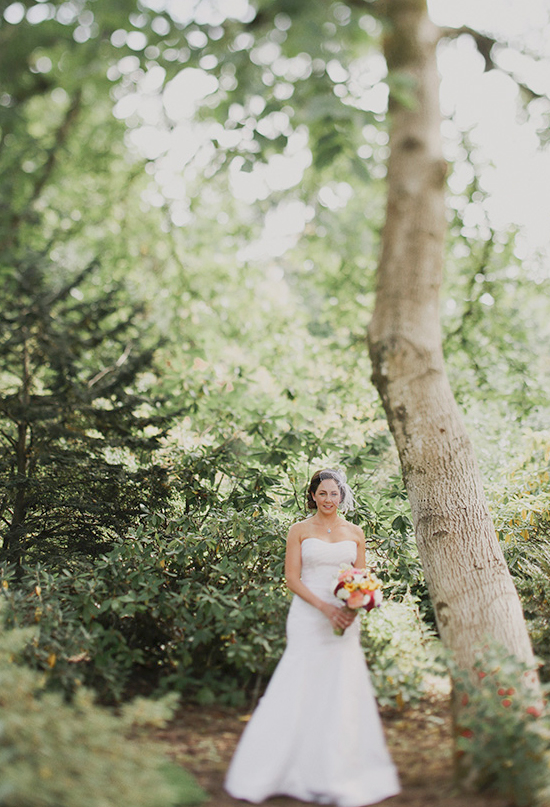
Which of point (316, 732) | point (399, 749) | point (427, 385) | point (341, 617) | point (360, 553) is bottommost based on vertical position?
point (399, 749)

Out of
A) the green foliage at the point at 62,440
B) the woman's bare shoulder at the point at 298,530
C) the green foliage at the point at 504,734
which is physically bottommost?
the green foliage at the point at 504,734

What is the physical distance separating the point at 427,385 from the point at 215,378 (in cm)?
338

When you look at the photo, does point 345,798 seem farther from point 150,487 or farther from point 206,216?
point 206,216

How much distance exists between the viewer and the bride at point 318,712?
327 cm

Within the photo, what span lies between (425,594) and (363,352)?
15.2 ft

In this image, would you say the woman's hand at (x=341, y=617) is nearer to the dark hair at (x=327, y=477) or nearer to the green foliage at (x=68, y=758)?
the dark hair at (x=327, y=477)

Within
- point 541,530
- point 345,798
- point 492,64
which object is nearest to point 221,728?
point 345,798

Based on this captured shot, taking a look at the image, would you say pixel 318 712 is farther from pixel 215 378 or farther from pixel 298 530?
pixel 215 378

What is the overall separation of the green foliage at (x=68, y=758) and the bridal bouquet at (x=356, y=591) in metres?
1.49

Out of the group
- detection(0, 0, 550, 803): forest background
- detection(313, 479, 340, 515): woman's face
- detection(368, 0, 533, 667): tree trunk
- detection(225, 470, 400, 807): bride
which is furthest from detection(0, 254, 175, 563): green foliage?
detection(368, 0, 533, 667): tree trunk

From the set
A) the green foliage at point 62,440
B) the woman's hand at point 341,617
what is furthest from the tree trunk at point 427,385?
the green foliage at point 62,440

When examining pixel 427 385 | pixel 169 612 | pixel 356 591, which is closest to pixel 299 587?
pixel 356 591

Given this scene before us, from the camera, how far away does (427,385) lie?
15.5 ft

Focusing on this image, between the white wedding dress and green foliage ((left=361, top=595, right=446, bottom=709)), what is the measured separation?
0.55m
